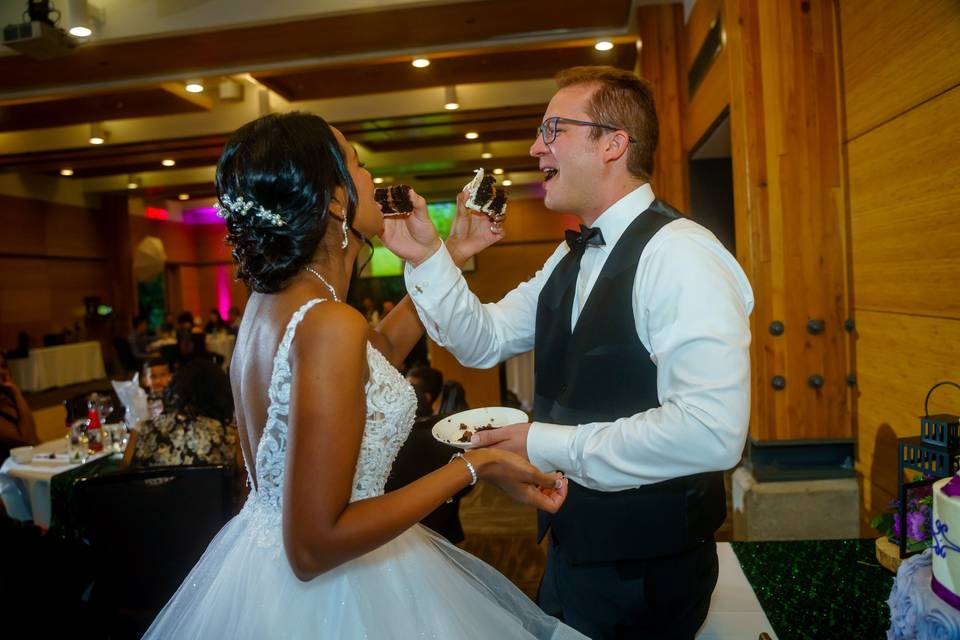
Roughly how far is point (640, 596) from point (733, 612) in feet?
2.16

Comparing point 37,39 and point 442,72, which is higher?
point 442,72

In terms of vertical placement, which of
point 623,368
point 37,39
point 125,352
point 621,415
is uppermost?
point 37,39

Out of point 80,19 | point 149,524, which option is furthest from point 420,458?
point 80,19

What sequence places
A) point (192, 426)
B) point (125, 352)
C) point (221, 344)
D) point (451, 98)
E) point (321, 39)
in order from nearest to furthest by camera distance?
1. point (192, 426)
2. point (321, 39)
3. point (451, 98)
4. point (125, 352)
5. point (221, 344)

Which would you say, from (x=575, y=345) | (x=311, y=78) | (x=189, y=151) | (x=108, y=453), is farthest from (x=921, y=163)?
(x=189, y=151)

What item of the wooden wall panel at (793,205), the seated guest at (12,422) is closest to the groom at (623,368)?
the wooden wall panel at (793,205)

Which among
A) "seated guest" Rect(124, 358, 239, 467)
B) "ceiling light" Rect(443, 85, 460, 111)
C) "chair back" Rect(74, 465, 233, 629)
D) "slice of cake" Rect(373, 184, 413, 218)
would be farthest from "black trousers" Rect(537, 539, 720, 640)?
"ceiling light" Rect(443, 85, 460, 111)

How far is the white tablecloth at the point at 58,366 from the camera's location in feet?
34.6

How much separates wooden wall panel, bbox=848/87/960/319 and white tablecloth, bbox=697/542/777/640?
1.02 meters

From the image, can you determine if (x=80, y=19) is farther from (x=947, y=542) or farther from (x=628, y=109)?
(x=947, y=542)

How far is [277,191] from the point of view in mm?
1390

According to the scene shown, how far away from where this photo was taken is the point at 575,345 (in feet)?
5.05

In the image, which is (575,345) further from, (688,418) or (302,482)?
(302,482)

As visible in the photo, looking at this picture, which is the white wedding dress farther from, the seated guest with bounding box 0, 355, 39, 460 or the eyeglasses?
the seated guest with bounding box 0, 355, 39, 460
